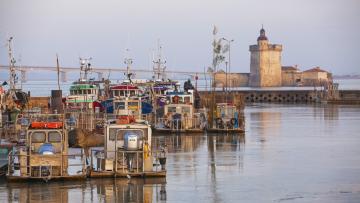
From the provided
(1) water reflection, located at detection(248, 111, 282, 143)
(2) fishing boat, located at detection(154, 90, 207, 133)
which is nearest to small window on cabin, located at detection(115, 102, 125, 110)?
(2) fishing boat, located at detection(154, 90, 207, 133)

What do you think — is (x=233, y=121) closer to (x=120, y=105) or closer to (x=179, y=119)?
(x=179, y=119)

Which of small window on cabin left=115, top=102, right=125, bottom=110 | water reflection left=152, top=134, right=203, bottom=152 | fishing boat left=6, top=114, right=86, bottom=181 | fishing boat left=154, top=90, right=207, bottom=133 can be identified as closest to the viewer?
fishing boat left=6, top=114, right=86, bottom=181

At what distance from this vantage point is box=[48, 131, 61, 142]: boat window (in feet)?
86.3

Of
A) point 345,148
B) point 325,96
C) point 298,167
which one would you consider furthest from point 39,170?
point 325,96

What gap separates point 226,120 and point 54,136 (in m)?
22.7

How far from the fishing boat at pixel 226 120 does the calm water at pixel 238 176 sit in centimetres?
Result: 175

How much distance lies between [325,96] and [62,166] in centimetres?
8430

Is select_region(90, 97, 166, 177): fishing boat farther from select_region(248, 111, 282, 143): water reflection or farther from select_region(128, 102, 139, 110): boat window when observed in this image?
select_region(128, 102, 139, 110): boat window

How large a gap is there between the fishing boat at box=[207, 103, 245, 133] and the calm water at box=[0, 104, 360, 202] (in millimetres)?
1753

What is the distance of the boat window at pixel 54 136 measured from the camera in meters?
26.3

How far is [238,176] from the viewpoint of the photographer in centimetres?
2862

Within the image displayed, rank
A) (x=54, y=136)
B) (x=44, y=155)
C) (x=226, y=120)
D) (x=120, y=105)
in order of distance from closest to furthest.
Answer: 1. (x=44, y=155)
2. (x=54, y=136)
3. (x=120, y=105)
4. (x=226, y=120)

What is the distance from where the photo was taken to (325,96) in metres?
108

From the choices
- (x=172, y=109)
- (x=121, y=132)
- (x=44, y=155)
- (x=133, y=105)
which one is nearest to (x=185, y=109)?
(x=172, y=109)
